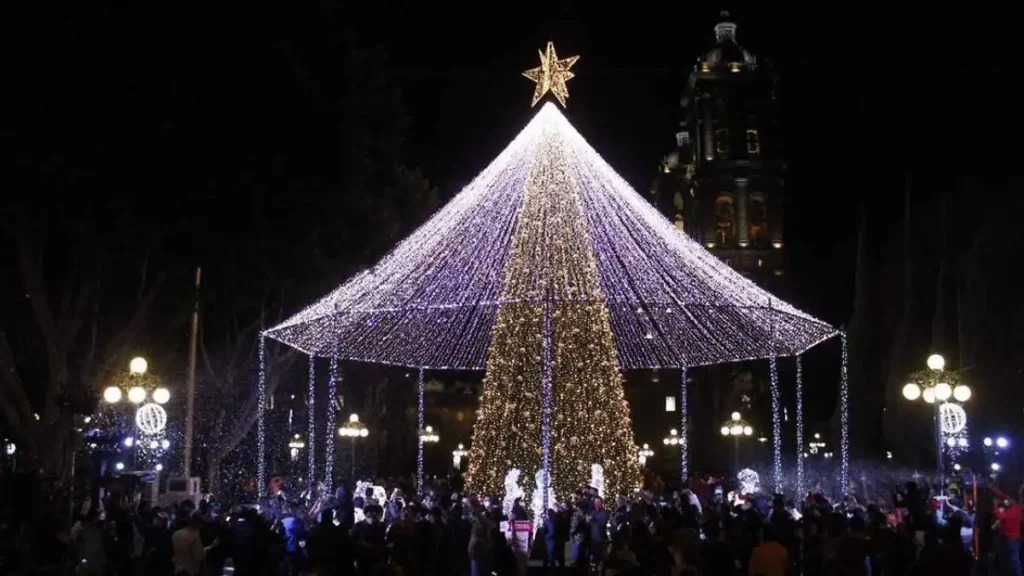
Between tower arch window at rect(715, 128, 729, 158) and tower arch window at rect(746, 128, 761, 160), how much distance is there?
1184 mm

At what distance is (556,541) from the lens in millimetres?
15758

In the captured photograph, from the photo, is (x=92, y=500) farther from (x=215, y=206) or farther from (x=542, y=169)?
(x=542, y=169)

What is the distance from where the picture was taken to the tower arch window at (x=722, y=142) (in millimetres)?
65188

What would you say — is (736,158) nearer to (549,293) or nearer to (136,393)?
(549,293)

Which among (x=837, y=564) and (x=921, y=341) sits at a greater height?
(x=921, y=341)

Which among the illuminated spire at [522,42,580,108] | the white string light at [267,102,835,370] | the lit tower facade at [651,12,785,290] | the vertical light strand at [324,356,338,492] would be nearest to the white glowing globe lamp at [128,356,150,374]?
the white string light at [267,102,835,370]

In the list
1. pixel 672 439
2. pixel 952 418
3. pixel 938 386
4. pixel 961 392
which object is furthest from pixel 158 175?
pixel 672 439

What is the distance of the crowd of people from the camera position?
36.0 feet

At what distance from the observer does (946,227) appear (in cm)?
3788

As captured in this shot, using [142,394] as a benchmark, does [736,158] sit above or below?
above

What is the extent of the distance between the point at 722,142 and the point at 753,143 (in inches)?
67.2

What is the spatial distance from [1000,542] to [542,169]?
896 cm

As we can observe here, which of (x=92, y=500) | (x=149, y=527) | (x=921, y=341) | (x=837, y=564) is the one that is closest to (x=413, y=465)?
(x=921, y=341)

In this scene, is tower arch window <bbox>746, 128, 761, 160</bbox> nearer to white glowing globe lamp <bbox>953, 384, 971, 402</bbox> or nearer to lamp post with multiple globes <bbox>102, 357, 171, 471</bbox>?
white glowing globe lamp <bbox>953, 384, 971, 402</bbox>
